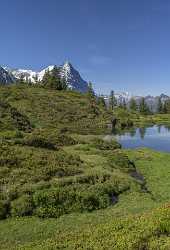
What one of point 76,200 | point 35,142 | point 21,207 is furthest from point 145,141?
point 21,207

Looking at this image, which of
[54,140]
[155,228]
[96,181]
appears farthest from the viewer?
[54,140]

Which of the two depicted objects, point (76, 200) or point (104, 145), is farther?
point (104, 145)

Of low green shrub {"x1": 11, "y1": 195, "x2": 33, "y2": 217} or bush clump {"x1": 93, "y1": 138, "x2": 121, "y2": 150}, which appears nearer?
low green shrub {"x1": 11, "y1": 195, "x2": 33, "y2": 217}

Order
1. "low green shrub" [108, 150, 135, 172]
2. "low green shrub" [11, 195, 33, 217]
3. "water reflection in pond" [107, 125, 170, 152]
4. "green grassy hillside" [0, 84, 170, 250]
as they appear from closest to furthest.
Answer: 1. "green grassy hillside" [0, 84, 170, 250]
2. "low green shrub" [11, 195, 33, 217]
3. "low green shrub" [108, 150, 135, 172]
4. "water reflection in pond" [107, 125, 170, 152]

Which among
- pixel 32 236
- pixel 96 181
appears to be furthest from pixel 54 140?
pixel 32 236

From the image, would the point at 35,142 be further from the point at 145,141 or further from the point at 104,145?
the point at 145,141

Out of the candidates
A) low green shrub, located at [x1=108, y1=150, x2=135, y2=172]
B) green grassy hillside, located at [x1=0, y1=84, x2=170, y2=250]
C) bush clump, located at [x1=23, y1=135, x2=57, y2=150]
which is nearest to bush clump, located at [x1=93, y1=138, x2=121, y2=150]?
green grassy hillside, located at [x1=0, y1=84, x2=170, y2=250]

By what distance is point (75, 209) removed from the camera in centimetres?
2448

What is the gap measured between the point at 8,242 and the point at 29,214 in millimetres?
4560

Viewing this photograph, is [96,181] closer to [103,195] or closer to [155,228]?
[103,195]

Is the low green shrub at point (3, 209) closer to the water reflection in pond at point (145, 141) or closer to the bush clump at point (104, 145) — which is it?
the bush clump at point (104, 145)

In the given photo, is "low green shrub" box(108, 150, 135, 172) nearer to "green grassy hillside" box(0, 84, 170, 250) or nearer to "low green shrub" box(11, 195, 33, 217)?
"green grassy hillside" box(0, 84, 170, 250)

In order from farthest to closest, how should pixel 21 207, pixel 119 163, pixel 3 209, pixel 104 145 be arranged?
pixel 104 145 → pixel 119 163 → pixel 21 207 → pixel 3 209

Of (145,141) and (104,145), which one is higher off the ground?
(104,145)
